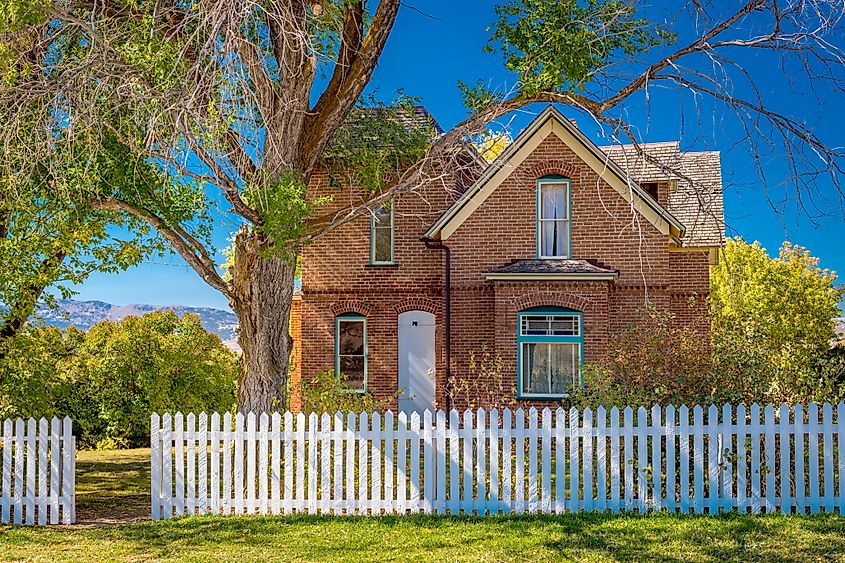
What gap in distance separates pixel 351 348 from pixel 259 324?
26.1 ft

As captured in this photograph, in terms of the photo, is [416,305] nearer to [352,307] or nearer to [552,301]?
[352,307]

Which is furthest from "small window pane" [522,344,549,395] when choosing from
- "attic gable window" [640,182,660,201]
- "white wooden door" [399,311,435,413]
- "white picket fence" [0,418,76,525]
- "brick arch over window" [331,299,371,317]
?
"white picket fence" [0,418,76,525]

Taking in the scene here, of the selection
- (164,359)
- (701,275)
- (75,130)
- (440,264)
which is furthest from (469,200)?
(75,130)

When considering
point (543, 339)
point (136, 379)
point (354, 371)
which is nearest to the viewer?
point (543, 339)

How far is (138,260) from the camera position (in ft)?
48.6

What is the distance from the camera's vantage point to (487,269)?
2067cm

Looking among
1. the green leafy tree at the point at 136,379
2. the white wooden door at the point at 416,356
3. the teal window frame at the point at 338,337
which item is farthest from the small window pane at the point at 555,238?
the green leafy tree at the point at 136,379

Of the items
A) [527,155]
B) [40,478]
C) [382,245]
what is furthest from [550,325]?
[40,478]

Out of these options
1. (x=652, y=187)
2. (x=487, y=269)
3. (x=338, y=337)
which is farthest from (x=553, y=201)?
(x=338, y=337)

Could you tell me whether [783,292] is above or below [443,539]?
above

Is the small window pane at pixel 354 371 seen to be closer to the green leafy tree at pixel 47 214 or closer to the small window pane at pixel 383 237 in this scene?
the small window pane at pixel 383 237

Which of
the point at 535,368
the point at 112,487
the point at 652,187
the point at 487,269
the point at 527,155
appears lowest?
the point at 112,487

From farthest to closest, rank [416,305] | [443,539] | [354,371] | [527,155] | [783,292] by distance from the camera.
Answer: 1. [783,292]
2. [354,371]
3. [416,305]
4. [527,155]
5. [443,539]

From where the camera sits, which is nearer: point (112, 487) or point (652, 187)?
point (112, 487)
